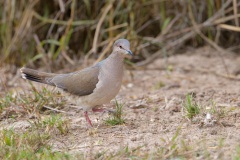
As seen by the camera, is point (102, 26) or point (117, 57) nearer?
point (117, 57)

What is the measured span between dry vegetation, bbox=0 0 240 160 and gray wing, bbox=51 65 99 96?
0.28m

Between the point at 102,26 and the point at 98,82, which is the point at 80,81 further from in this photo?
the point at 102,26

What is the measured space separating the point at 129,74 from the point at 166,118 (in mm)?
2616

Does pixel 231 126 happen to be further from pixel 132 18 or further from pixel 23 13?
pixel 23 13

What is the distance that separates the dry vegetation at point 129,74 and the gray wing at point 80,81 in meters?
0.28

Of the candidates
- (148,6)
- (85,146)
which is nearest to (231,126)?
(85,146)

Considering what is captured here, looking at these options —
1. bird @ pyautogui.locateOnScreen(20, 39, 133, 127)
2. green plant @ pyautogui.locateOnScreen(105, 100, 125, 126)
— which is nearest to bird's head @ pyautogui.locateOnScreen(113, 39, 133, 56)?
bird @ pyautogui.locateOnScreen(20, 39, 133, 127)

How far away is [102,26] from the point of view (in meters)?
7.89

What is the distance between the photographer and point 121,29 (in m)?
7.95

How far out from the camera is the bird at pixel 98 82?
15.1ft

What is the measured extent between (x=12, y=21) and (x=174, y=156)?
4.90 metres

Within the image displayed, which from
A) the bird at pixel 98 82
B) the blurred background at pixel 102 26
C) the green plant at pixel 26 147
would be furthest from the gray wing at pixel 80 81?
the blurred background at pixel 102 26

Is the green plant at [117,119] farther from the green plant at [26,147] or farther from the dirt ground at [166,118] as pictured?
the green plant at [26,147]

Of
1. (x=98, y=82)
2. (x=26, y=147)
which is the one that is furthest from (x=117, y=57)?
(x=26, y=147)
